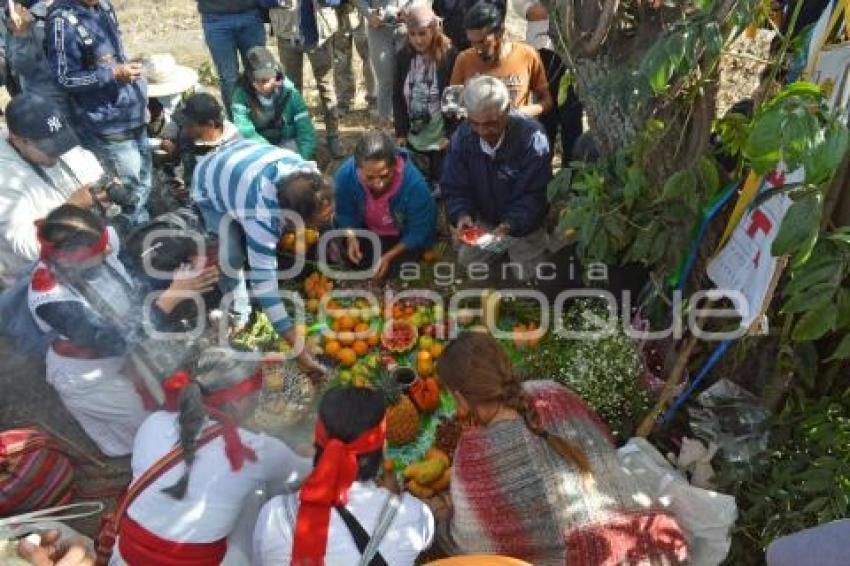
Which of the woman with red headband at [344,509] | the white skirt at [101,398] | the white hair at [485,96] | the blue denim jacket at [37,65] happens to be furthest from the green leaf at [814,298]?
the blue denim jacket at [37,65]

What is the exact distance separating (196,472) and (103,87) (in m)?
3.34

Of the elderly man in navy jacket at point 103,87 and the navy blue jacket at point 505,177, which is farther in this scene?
the elderly man in navy jacket at point 103,87

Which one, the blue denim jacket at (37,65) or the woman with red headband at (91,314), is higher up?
the blue denim jacket at (37,65)

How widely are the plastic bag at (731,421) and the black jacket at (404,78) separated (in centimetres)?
319

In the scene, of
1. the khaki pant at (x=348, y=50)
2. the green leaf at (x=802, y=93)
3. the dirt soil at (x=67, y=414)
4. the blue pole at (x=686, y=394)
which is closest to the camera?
the green leaf at (x=802, y=93)

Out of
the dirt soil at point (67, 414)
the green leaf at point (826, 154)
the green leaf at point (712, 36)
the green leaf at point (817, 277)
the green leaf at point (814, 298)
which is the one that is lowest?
the dirt soil at point (67, 414)

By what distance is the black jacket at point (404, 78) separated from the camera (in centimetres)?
549

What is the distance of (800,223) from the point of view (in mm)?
2129

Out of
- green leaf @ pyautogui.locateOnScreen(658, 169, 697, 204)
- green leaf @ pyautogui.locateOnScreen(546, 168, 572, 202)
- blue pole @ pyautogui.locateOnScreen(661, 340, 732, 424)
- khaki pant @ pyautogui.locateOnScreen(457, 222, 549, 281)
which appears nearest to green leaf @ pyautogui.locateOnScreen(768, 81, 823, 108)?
green leaf @ pyautogui.locateOnScreen(658, 169, 697, 204)

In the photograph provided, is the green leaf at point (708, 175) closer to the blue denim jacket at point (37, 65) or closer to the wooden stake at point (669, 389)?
the wooden stake at point (669, 389)

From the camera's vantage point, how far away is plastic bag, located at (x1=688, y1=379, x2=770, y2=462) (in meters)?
3.12

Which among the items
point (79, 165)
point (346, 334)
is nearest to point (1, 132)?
point (79, 165)

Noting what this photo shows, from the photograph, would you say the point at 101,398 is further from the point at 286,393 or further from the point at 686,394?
the point at 686,394

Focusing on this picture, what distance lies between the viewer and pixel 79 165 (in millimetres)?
4445
